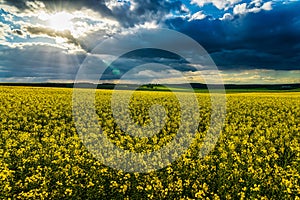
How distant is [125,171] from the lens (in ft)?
30.6

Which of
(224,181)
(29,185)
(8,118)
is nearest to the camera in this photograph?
(29,185)

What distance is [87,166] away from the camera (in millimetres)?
9562

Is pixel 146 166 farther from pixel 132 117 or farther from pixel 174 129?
pixel 132 117

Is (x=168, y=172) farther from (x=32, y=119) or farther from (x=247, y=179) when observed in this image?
(x=32, y=119)

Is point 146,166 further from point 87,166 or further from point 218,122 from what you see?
point 218,122

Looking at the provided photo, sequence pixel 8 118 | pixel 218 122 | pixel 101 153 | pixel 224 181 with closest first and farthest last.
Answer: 1. pixel 224 181
2. pixel 101 153
3. pixel 8 118
4. pixel 218 122

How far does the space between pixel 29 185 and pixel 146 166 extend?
3.66 m

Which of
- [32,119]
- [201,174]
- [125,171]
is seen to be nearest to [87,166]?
[125,171]

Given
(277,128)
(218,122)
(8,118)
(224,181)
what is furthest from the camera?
(218,122)

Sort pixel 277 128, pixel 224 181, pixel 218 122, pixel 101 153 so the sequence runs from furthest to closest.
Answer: pixel 218 122
pixel 277 128
pixel 101 153
pixel 224 181

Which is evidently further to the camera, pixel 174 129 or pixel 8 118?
pixel 8 118

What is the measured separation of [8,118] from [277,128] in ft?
55.0

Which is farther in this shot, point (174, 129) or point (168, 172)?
point (174, 129)

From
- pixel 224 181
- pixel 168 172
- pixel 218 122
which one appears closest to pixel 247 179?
pixel 224 181
